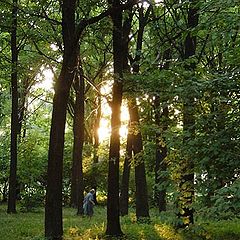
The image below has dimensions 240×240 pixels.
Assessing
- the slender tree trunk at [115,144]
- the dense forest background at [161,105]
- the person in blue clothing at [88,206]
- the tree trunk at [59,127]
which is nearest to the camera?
the dense forest background at [161,105]

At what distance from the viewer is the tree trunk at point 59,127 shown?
1159cm

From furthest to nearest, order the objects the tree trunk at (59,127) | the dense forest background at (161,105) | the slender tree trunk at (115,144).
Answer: the slender tree trunk at (115,144), the tree trunk at (59,127), the dense forest background at (161,105)

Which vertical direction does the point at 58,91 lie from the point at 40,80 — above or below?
below

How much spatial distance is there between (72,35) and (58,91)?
5.30 ft

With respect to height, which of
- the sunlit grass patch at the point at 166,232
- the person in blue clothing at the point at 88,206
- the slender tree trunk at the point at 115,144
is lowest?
the sunlit grass patch at the point at 166,232

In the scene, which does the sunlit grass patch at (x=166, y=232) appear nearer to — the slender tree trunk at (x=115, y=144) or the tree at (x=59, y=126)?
the slender tree trunk at (x=115, y=144)

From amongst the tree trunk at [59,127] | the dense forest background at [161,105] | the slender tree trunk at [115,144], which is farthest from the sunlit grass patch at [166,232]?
the tree trunk at [59,127]

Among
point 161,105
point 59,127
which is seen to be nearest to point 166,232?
point 59,127

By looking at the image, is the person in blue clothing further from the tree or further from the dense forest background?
the tree

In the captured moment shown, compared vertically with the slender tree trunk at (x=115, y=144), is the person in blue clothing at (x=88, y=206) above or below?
below

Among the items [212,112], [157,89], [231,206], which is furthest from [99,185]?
[231,206]

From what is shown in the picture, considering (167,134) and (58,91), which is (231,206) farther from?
(58,91)

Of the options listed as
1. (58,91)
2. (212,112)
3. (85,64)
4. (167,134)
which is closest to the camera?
(212,112)

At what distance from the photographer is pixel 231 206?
16.0ft
